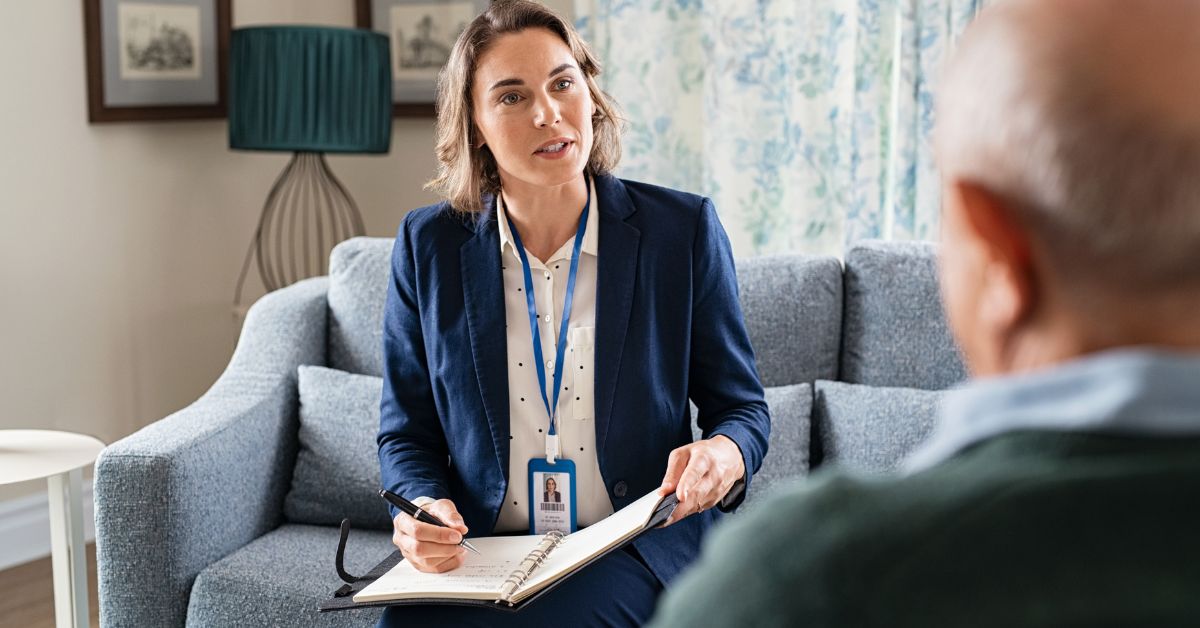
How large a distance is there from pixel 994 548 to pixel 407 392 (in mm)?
1517

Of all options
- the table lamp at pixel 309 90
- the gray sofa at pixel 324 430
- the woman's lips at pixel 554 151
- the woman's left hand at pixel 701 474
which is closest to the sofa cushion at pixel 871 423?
the gray sofa at pixel 324 430

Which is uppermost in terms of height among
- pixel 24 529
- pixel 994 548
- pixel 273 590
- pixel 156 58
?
pixel 156 58

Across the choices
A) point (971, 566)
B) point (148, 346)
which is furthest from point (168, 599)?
point (971, 566)

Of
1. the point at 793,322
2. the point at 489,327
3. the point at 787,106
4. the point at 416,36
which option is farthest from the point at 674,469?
the point at 416,36

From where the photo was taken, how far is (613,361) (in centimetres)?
186

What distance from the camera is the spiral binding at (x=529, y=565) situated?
5.01 ft

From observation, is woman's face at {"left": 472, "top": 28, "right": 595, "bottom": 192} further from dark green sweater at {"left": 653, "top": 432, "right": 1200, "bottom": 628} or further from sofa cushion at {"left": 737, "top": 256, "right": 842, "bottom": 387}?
dark green sweater at {"left": 653, "top": 432, "right": 1200, "bottom": 628}

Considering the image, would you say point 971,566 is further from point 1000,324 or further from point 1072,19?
point 1072,19

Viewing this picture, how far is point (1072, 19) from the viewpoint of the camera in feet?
1.87

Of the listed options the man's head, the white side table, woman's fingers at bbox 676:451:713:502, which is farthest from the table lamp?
the man's head

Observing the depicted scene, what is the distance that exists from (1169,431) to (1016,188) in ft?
0.43

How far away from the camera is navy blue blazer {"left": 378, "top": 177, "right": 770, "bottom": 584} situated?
185 cm

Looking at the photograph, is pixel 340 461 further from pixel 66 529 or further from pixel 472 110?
pixel 472 110

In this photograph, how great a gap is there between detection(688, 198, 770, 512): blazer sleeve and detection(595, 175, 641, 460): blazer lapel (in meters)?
0.11
